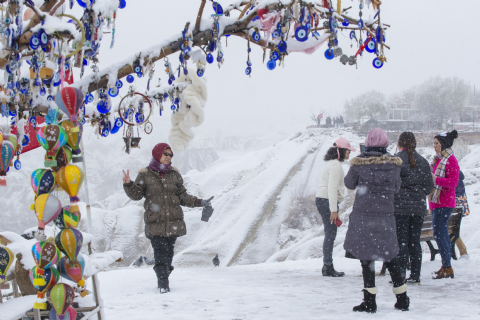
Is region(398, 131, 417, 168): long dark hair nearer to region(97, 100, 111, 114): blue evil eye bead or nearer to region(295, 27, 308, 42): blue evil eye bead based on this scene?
region(295, 27, 308, 42): blue evil eye bead

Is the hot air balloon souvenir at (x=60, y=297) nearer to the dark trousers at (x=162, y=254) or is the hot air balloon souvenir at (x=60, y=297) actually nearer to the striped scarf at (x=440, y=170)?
the dark trousers at (x=162, y=254)

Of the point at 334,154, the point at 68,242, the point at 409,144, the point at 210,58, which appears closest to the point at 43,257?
the point at 68,242

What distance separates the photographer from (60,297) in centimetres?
217

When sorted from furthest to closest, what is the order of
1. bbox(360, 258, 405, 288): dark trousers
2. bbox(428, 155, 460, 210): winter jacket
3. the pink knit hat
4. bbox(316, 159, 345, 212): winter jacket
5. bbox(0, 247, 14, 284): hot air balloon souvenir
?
bbox(316, 159, 345, 212): winter jacket
bbox(428, 155, 460, 210): winter jacket
the pink knit hat
bbox(360, 258, 405, 288): dark trousers
bbox(0, 247, 14, 284): hot air balloon souvenir

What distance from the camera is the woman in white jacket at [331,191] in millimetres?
4449

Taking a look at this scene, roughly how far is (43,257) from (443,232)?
3977 mm

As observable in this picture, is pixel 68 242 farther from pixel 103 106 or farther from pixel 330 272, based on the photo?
pixel 330 272

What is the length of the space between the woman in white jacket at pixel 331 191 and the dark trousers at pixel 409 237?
0.88 metres

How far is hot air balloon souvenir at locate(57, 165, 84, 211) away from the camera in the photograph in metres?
2.25

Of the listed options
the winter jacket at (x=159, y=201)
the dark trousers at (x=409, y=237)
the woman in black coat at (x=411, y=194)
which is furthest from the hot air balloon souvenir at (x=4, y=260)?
the woman in black coat at (x=411, y=194)

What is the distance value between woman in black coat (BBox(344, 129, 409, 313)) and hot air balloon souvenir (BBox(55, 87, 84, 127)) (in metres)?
2.12

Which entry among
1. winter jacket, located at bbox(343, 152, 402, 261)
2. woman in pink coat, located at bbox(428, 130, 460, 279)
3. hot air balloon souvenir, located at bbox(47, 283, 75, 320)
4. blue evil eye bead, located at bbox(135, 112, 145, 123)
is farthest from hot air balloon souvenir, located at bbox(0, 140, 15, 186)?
woman in pink coat, located at bbox(428, 130, 460, 279)

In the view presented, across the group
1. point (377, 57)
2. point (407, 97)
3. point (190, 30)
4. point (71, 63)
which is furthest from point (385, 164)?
point (407, 97)

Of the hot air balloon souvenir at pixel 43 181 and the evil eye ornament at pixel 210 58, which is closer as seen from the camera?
the hot air balloon souvenir at pixel 43 181
